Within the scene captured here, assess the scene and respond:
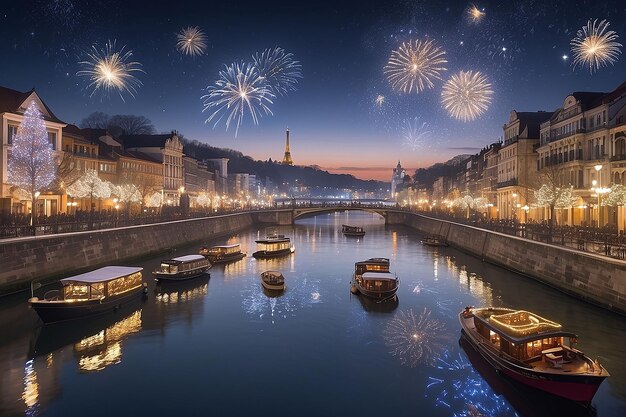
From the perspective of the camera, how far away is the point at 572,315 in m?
37.5

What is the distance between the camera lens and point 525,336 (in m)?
25.4

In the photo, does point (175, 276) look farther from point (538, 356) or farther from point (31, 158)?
point (538, 356)

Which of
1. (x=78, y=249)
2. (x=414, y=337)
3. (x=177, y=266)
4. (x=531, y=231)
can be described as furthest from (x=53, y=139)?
(x=531, y=231)

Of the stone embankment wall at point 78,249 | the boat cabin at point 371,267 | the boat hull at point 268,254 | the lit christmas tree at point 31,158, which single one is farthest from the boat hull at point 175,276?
the boat hull at point 268,254

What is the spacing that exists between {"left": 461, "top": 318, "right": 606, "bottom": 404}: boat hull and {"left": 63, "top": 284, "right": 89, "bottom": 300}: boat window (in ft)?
99.6

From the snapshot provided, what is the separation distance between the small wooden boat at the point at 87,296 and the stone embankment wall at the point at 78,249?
21.3 ft

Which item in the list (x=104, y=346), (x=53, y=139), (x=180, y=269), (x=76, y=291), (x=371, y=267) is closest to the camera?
(x=104, y=346)

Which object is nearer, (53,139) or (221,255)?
(221,255)

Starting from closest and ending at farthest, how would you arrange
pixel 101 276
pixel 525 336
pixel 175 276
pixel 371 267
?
pixel 525 336 → pixel 101 276 → pixel 175 276 → pixel 371 267

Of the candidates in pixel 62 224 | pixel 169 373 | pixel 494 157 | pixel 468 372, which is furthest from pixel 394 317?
pixel 494 157

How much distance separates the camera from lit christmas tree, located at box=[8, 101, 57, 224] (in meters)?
54.1

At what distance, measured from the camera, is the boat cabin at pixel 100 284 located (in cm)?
3726

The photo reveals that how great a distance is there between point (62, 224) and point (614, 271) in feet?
171

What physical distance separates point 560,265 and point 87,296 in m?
42.3
